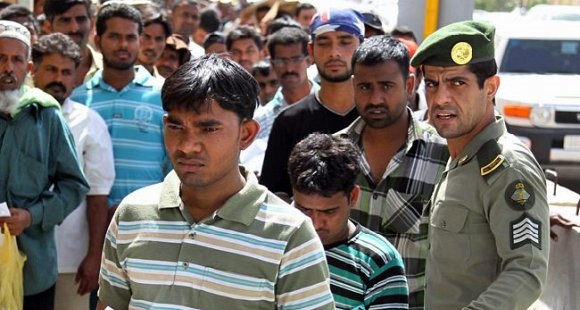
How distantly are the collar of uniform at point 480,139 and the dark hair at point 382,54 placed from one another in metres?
0.86

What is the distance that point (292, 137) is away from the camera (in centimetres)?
489

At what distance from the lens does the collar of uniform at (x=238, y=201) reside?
254 cm

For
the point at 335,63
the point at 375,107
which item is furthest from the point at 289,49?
the point at 375,107

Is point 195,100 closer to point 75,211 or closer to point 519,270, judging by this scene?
point 519,270

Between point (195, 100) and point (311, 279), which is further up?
point (195, 100)

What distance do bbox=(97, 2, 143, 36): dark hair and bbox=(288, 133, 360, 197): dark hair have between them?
3131 millimetres

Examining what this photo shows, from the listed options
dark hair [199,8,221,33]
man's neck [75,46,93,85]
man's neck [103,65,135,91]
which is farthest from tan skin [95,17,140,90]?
dark hair [199,8,221,33]

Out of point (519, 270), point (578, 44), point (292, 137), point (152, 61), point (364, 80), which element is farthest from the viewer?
point (578, 44)

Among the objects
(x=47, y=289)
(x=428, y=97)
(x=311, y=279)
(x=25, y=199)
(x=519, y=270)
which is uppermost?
(x=428, y=97)

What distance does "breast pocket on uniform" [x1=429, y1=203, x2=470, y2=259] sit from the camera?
3.44 meters

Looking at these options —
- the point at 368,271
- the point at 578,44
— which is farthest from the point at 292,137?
the point at 578,44

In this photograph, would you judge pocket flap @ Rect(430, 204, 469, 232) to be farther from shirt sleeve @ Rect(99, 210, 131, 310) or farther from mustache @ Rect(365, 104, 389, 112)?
shirt sleeve @ Rect(99, 210, 131, 310)

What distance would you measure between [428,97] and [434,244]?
0.51m

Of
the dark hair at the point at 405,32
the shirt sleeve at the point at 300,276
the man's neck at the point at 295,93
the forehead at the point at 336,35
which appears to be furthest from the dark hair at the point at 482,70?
the dark hair at the point at 405,32
